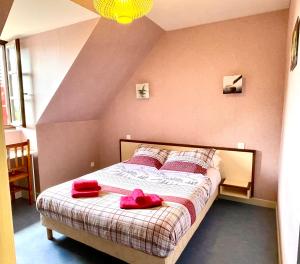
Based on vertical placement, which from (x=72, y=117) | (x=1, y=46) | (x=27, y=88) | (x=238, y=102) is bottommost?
(x=72, y=117)

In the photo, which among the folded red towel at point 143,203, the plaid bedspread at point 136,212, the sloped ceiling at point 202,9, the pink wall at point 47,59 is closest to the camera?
the plaid bedspread at point 136,212

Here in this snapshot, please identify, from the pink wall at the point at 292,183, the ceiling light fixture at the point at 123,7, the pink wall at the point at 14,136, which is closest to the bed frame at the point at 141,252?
the pink wall at the point at 292,183

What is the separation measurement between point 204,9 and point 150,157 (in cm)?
209

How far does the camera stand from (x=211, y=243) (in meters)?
2.25

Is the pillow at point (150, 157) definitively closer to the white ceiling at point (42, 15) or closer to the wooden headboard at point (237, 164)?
the wooden headboard at point (237, 164)

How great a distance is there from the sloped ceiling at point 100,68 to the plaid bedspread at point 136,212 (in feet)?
4.24

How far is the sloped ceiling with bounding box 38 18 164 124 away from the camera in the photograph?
2.78 m

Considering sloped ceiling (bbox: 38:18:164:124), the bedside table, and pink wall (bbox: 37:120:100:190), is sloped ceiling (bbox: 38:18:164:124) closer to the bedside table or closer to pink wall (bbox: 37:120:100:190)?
pink wall (bbox: 37:120:100:190)

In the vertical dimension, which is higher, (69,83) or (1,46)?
(1,46)

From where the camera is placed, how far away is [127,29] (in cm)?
284

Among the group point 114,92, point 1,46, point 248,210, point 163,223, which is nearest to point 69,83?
point 114,92

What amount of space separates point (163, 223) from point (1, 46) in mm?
3485

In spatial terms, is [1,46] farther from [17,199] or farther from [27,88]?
[17,199]

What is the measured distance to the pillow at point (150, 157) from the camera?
10.5 ft
